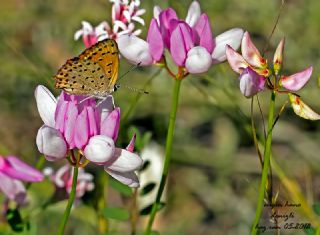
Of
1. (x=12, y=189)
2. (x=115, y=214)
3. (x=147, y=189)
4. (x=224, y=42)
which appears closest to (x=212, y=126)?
(x=147, y=189)

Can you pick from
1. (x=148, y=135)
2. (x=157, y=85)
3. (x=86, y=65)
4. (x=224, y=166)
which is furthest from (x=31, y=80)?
(x=86, y=65)

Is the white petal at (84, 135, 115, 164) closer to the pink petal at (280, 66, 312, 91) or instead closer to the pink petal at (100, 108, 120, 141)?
the pink petal at (100, 108, 120, 141)

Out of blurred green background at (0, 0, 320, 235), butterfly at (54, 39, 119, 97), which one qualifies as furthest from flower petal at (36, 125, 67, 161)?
blurred green background at (0, 0, 320, 235)

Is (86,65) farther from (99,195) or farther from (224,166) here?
(224,166)

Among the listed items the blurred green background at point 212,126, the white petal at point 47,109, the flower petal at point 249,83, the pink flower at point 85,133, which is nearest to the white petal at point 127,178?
the pink flower at point 85,133

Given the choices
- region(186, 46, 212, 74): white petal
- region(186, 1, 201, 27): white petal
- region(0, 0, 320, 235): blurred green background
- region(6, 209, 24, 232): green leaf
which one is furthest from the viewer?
region(0, 0, 320, 235): blurred green background

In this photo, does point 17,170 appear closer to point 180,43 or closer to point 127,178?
point 127,178
